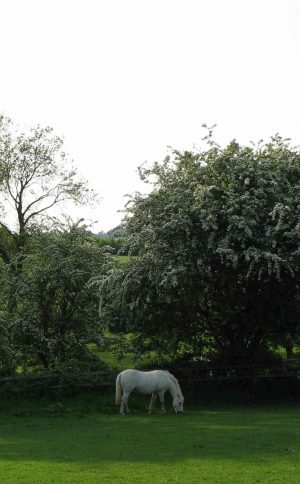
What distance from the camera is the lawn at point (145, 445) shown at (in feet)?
46.4

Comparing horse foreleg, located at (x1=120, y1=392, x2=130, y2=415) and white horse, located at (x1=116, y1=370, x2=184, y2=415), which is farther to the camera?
white horse, located at (x1=116, y1=370, x2=184, y2=415)

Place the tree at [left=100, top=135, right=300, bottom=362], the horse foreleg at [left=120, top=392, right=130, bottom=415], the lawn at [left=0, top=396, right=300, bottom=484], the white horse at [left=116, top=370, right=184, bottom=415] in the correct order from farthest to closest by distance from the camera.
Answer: the tree at [left=100, top=135, right=300, bottom=362]
the white horse at [left=116, top=370, right=184, bottom=415]
the horse foreleg at [left=120, top=392, right=130, bottom=415]
the lawn at [left=0, top=396, right=300, bottom=484]

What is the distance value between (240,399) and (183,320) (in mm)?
3815

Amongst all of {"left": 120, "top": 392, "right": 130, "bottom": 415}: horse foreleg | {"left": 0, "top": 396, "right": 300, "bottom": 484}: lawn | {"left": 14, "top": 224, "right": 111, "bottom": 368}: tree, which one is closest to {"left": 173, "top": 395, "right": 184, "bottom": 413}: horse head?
{"left": 0, "top": 396, "right": 300, "bottom": 484}: lawn

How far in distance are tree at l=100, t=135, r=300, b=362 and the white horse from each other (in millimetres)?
3068

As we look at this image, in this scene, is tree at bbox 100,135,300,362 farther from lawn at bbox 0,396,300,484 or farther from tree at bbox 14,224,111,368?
lawn at bbox 0,396,300,484

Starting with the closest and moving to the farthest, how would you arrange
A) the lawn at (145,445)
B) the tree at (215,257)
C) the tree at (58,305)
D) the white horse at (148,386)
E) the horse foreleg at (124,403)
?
the lawn at (145,445)
the horse foreleg at (124,403)
the white horse at (148,386)
the tree at (215,257)
the tree at (58,305)

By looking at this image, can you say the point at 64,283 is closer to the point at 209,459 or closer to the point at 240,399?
the point at 240,399

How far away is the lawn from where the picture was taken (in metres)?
14.1

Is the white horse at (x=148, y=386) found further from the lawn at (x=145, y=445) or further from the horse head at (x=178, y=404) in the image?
the lawn at (x=145, y=445)

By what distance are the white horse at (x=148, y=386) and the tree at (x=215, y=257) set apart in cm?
307

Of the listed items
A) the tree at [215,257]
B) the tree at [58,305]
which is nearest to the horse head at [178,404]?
the tree at [215,257]

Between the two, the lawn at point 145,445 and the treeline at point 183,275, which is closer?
the lawn at point 145,445

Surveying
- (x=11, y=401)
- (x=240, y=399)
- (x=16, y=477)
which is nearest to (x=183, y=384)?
(x=240, y=399)
